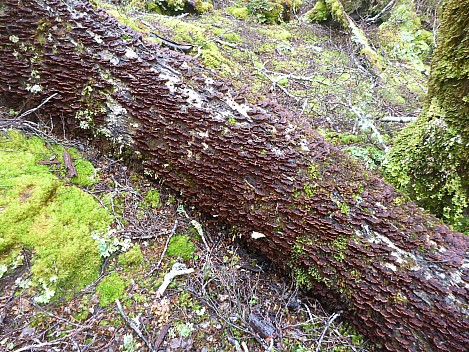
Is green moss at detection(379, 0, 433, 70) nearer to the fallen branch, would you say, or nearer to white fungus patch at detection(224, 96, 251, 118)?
white fungus patch at detection(224, 96, 251, 118)

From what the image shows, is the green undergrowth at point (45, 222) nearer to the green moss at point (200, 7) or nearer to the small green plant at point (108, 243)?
the small green plant at point (108, 243)

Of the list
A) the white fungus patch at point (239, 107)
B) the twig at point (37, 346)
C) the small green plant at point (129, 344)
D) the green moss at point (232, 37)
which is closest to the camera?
the twig at point (37, 346)

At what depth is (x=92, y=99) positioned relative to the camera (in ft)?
12.4

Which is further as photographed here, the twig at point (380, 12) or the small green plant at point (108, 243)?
the twig at point (380, 12)

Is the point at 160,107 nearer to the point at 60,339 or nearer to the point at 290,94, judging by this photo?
the point at 60,339

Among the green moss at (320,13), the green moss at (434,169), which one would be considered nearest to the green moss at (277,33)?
the green moss at (320,13)

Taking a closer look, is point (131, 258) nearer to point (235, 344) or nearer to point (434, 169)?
point (235, 344)

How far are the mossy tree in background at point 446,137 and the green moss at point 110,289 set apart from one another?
154 inches

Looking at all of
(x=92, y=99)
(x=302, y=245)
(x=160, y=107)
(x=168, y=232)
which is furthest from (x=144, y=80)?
(x=302, y=245)

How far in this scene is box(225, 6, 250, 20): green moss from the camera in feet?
41.4

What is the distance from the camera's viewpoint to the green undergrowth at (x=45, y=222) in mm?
2789

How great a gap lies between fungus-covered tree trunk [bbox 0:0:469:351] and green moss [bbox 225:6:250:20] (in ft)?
33.3

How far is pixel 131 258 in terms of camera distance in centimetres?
320

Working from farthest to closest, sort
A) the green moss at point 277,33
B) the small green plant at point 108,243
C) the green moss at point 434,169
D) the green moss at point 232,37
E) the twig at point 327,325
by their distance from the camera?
the green moss at point 277,33, the green moss at point 232,37, the green moss at point 434,169, the small green plant at point 108,243, the twig at point 327,325
